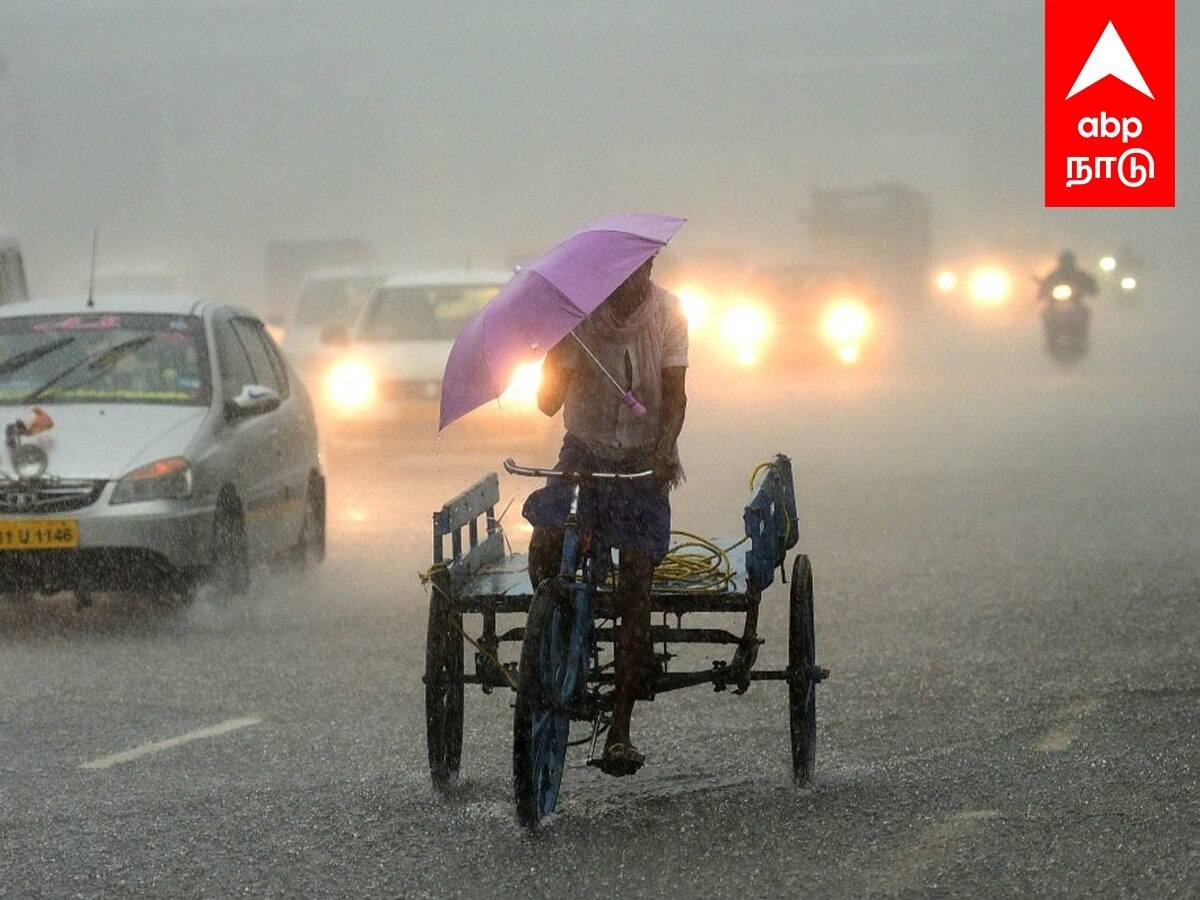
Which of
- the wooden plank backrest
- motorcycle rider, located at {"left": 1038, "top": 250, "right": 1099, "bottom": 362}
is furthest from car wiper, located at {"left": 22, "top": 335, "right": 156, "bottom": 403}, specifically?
motorcycle rider, located at {"left": 1038, "top": 250, "right": 1099, "bottom": 362}

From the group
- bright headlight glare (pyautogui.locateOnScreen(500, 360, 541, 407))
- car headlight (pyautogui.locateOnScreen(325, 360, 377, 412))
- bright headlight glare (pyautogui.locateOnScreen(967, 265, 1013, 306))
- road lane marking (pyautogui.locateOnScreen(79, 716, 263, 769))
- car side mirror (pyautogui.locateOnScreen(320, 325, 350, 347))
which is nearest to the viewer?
road lane marking (pyautogui.locateOnScreen(79, 716, 263, 769))

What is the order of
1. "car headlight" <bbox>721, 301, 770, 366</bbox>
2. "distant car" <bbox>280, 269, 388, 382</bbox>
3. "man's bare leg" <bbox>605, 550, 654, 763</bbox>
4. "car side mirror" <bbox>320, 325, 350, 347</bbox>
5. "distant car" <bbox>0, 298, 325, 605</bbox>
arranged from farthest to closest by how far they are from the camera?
"car headlight" <bbox>721, 301, 770, 366</bbox> < "distant car" <bbox>280, 269, 388, 382</bbox> < "car side mirror" <bbox>320, 325, 350, 347</bbox> < "distant car" <bbox>0, 298, 325, 605</bbox> < "man's bare leg" <bbox>605, 550, 654, 763</bbox>

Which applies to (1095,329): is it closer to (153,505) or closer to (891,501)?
(891,501)

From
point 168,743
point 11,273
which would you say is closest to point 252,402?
point 168,743

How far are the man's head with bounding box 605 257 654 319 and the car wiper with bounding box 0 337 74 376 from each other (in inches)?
251

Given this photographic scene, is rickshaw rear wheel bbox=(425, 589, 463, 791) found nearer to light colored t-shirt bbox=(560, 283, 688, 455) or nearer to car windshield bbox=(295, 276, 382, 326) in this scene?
light colored t-shirt bbox=(560, 283, 688, 455)

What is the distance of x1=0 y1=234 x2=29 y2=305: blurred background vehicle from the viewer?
20.8m

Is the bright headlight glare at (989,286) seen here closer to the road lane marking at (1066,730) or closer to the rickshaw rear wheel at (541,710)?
the road lane marking at (1066,730)

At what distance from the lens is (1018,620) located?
1188cm

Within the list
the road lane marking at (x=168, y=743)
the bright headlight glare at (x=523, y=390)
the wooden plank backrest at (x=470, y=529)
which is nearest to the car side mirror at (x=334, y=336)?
the bright headlight glare at (x=523, y=390)

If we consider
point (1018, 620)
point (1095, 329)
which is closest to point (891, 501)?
point (1018, 620)

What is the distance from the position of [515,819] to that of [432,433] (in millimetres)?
14532

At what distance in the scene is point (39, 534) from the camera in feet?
37.9

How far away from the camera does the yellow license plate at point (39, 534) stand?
11.5 meters
